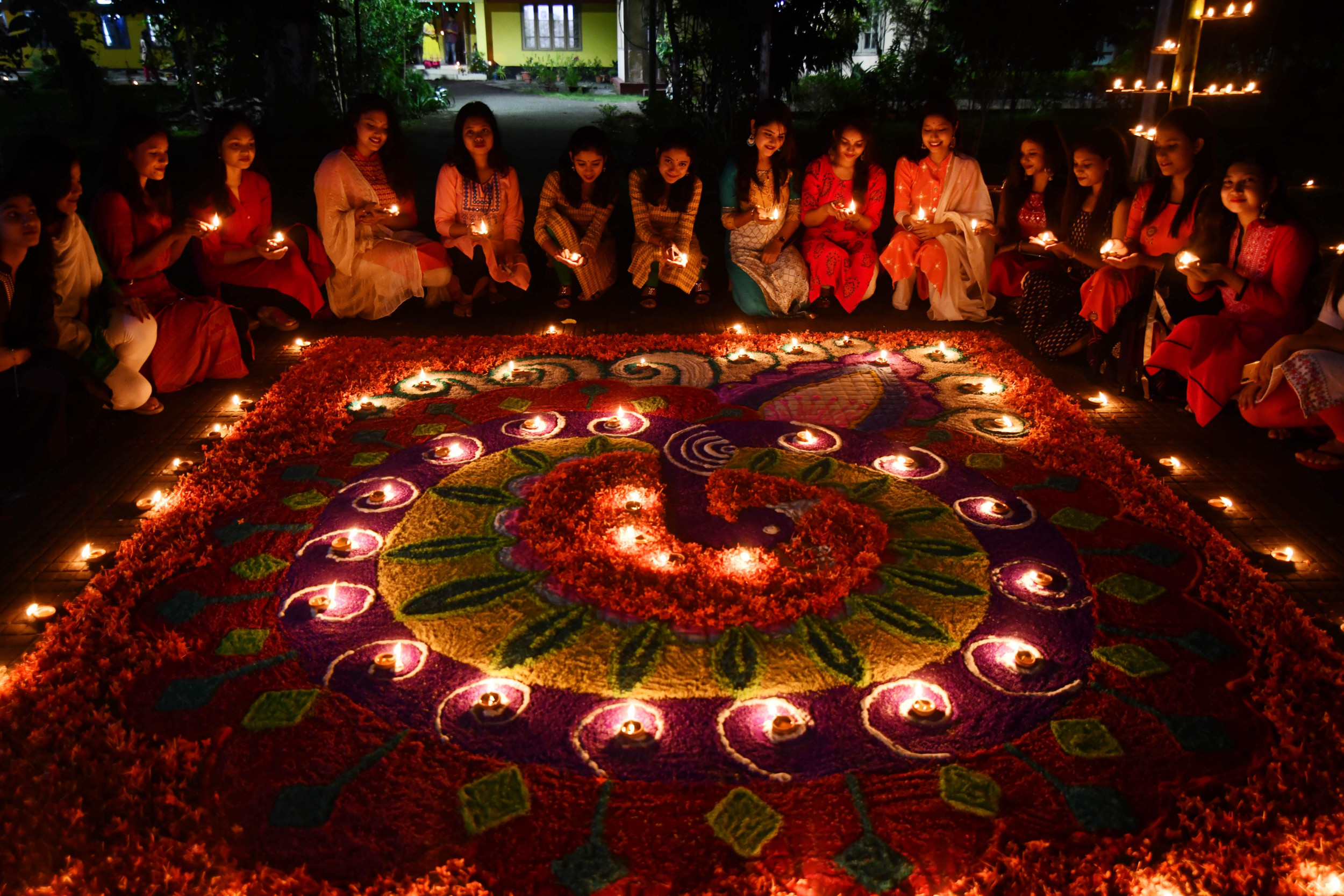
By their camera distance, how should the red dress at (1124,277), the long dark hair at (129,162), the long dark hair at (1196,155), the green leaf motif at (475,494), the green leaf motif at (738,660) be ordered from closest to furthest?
the green leaf motif at (738,660) < the green leaf motif at (475,494) < the long dark hair at (129,162) < the long dark hair at (1196,155) < the red dress at (1124,277)

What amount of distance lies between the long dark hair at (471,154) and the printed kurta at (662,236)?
0.86 m

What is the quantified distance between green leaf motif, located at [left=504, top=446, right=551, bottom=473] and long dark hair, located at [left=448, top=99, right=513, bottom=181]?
2.69 meters

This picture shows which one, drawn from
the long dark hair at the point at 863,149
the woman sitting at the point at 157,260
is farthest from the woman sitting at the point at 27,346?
the long dark hair at the point at 863,149

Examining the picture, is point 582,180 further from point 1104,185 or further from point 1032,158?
point 1104,185

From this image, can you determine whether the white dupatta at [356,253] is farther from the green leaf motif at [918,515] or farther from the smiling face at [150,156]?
the green leaf motif at [918,515]

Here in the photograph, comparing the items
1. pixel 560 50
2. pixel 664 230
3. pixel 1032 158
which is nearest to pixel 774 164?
pixel 664 230

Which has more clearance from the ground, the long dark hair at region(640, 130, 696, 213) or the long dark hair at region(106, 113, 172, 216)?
the long dark hair at region(106, 113, 172, 216)

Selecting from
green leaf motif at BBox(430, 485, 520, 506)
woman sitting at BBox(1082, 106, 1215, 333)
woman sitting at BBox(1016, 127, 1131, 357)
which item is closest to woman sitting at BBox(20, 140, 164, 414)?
green leaf motif at BBox(430, 485, 520, 506)

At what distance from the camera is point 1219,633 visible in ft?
9.44

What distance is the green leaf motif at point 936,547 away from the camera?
332cm

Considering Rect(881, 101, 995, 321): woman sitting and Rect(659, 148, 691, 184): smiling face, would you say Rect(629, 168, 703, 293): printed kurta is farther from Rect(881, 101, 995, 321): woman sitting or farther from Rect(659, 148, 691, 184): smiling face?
Rect(881, 101, 995, 321): woman sitting

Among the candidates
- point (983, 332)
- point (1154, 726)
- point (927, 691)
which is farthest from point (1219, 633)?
point (983, 332)

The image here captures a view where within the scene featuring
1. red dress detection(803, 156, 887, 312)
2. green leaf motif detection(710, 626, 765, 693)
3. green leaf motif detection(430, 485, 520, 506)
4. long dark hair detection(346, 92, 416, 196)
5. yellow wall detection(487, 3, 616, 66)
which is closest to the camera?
green leaf motif detection(710, 626, 765, 693)

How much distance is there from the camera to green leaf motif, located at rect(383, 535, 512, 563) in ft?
10.8
